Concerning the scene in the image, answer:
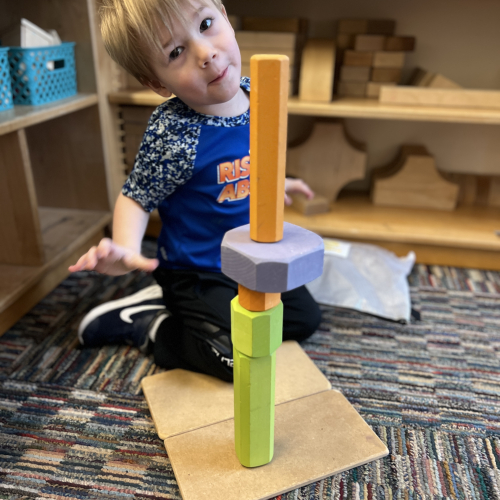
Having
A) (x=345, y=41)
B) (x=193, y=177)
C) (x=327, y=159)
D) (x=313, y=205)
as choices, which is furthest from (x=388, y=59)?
(x=193, y=177)

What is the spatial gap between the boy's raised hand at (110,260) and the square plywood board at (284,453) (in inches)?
11.5

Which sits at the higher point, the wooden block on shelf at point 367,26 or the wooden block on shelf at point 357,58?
the wooden block on shelf at point 367,26

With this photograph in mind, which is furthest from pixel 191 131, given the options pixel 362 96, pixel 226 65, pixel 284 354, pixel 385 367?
pixel 362 96

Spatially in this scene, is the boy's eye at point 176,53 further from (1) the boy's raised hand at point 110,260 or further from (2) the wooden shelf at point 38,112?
(2) the wooden shelf at point 38,112

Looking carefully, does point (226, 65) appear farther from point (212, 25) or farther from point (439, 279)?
point (439, 279)

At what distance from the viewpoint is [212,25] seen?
708 mm

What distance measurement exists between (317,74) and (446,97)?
33cm

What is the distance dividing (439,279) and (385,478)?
70 cm

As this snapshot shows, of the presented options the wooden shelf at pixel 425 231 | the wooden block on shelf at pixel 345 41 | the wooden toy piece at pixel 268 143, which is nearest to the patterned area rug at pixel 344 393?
the wooden shelf at pixel 425 231

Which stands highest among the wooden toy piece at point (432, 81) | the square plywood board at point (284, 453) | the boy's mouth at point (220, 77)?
the boy's mouth at point (220, 77)

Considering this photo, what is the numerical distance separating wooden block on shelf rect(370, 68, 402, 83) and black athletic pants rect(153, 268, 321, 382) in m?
0.71

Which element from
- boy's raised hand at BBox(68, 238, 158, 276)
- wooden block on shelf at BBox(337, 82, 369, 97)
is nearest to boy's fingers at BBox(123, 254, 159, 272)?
boy's raised hand at BBox(68, 238, 158, 276)

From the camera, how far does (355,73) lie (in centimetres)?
138

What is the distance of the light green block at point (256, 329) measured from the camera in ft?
1.99
